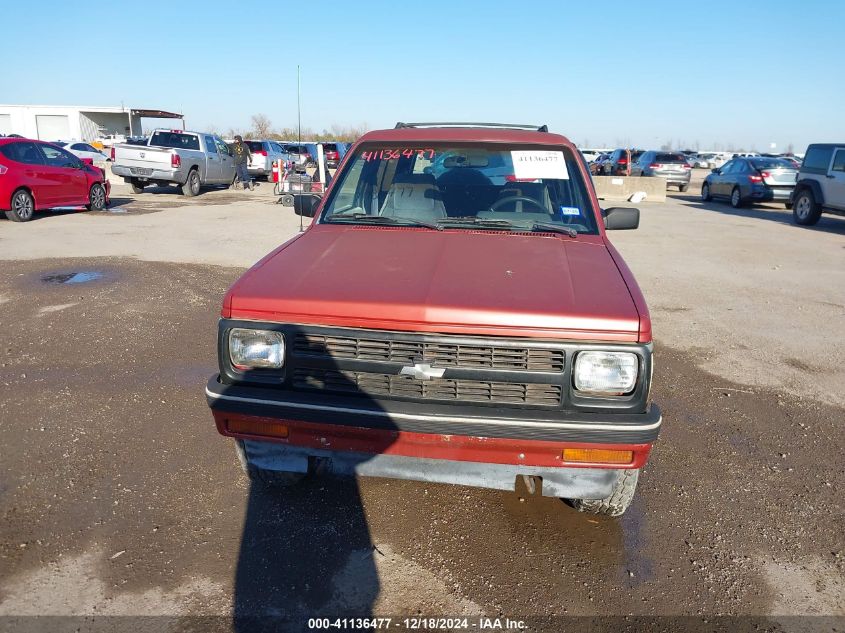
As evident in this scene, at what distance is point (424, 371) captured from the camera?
2.66 meters

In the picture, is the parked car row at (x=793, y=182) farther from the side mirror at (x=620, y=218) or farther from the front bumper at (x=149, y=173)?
the front bumper at (x=149, y=173)

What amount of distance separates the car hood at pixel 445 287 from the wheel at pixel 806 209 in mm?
14325

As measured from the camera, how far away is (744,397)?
4.92 metres

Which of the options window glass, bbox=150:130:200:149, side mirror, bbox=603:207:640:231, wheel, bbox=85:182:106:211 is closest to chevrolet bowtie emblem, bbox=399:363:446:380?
side mirror, bbox=603:207:640:231

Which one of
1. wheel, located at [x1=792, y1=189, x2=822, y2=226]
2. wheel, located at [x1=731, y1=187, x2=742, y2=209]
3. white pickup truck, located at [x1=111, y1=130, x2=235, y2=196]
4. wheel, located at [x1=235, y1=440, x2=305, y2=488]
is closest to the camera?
wheel, located at [x1=235, y1=440, x2=305, y2=488]

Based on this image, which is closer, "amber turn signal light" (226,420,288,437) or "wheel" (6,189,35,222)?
"amber turn signal light" (226,420,288,437)

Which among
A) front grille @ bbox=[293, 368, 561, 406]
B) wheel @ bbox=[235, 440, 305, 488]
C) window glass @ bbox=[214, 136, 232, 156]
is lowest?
wheel @ bbox=[235, 440, 305, 488]

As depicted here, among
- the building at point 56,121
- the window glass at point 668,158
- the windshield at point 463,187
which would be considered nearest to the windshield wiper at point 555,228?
the windshield at point 463,187

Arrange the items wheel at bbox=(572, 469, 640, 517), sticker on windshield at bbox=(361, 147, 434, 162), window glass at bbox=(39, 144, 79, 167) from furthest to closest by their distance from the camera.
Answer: window glass at bbox=(39, 144, 79, 167) < sticker on windshield at bbox=(361, 147, 434, 162) < wheel at bbox=(572, 469, 640, 517)

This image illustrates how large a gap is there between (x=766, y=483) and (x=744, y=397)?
1.37m

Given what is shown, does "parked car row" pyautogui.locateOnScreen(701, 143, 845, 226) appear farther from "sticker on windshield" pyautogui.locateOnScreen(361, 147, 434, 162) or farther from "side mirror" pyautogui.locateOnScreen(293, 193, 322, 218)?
"side mirror" pyautogui.locateOnScreen(293, 193, 322, 218)

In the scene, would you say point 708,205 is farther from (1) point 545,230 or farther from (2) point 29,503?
(2) point 29,503

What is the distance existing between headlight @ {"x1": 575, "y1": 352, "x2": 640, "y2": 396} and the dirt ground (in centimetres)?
88

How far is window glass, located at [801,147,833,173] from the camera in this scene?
14609 mm
